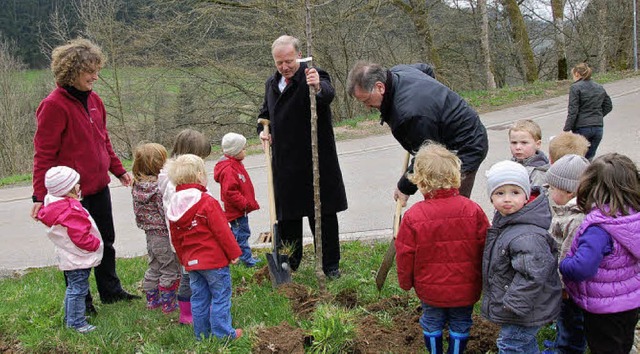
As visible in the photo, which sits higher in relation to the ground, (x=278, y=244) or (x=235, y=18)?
(x=235, y=18)

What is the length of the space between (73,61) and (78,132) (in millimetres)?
560

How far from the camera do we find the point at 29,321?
14.8 feet

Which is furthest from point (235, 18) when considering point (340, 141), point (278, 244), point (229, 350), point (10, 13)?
point (10, 13)

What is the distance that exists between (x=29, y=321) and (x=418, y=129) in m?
3.51

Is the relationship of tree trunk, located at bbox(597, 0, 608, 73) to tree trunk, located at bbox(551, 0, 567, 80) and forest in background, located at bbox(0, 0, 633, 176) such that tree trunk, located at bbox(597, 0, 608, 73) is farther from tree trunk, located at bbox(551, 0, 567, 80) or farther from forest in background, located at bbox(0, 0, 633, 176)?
tree trunk, located at bbox(551, 0, 567, 80)

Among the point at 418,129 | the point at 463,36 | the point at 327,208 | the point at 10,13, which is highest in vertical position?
the point at 10,13

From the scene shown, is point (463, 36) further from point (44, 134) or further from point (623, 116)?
point (44, 134)

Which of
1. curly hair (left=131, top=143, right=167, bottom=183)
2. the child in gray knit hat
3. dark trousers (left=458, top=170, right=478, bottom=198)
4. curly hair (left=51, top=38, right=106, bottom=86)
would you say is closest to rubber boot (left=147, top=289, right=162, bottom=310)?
curly hair (left=131, top=143, right=167, bottom=183)

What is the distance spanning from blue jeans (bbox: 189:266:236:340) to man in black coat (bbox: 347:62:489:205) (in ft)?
4.69

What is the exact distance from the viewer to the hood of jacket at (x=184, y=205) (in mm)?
3719

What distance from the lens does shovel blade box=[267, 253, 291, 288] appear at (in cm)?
477

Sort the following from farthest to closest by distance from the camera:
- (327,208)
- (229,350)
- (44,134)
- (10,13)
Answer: (10,13) → (327,208) → (44,134) → (229,350)

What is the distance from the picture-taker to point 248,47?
61.0ft

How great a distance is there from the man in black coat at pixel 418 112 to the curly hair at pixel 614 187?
1.05 m
